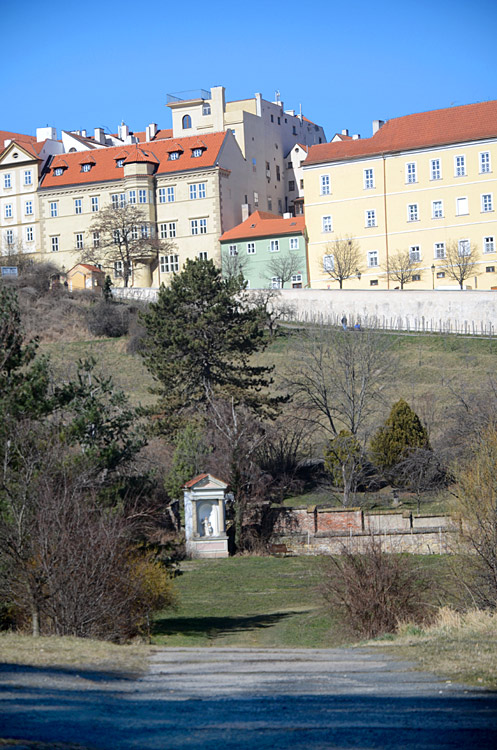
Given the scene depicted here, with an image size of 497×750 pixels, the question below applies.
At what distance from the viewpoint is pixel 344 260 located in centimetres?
7512

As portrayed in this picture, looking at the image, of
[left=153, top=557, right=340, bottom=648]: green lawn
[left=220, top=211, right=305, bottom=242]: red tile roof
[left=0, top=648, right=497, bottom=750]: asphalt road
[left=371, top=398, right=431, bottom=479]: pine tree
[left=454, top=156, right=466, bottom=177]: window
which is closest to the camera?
[left=0, top=648, right=497, bottom=750]: asphalt road

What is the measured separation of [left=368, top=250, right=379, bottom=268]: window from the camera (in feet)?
246

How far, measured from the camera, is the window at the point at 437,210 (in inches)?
2874

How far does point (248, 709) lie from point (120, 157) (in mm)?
80525

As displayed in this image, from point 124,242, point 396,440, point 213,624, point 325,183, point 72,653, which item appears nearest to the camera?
point 72,653

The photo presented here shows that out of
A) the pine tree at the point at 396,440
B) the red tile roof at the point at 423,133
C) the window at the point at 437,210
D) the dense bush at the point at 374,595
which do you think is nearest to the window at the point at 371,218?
A: the red tile roof at the point at 423,133

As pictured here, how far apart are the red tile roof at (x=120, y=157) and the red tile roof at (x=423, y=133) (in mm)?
9245

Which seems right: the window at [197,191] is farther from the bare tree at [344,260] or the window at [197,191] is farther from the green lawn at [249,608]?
the green lawn at [249,608]

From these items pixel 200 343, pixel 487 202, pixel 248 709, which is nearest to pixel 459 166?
pixel 487 202

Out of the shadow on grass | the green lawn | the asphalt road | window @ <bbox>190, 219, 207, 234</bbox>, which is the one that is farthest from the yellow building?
the asphalt road

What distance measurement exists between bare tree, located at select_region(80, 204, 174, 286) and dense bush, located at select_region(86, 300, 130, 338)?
11401 mm

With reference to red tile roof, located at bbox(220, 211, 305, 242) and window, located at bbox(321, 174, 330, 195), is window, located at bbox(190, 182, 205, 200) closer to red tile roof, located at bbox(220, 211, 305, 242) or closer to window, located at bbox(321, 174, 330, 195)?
red tile roof, located at bbox(220, 211, 305, 242)

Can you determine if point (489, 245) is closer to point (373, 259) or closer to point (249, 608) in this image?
point (373, 259)

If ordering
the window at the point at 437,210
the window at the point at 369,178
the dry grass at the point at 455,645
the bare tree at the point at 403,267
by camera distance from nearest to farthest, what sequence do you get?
the dry grass at the point at 455,645 → the bare tree at the point at 403,267 → the window at the point at 437,210 → the window at the point at 369,178
